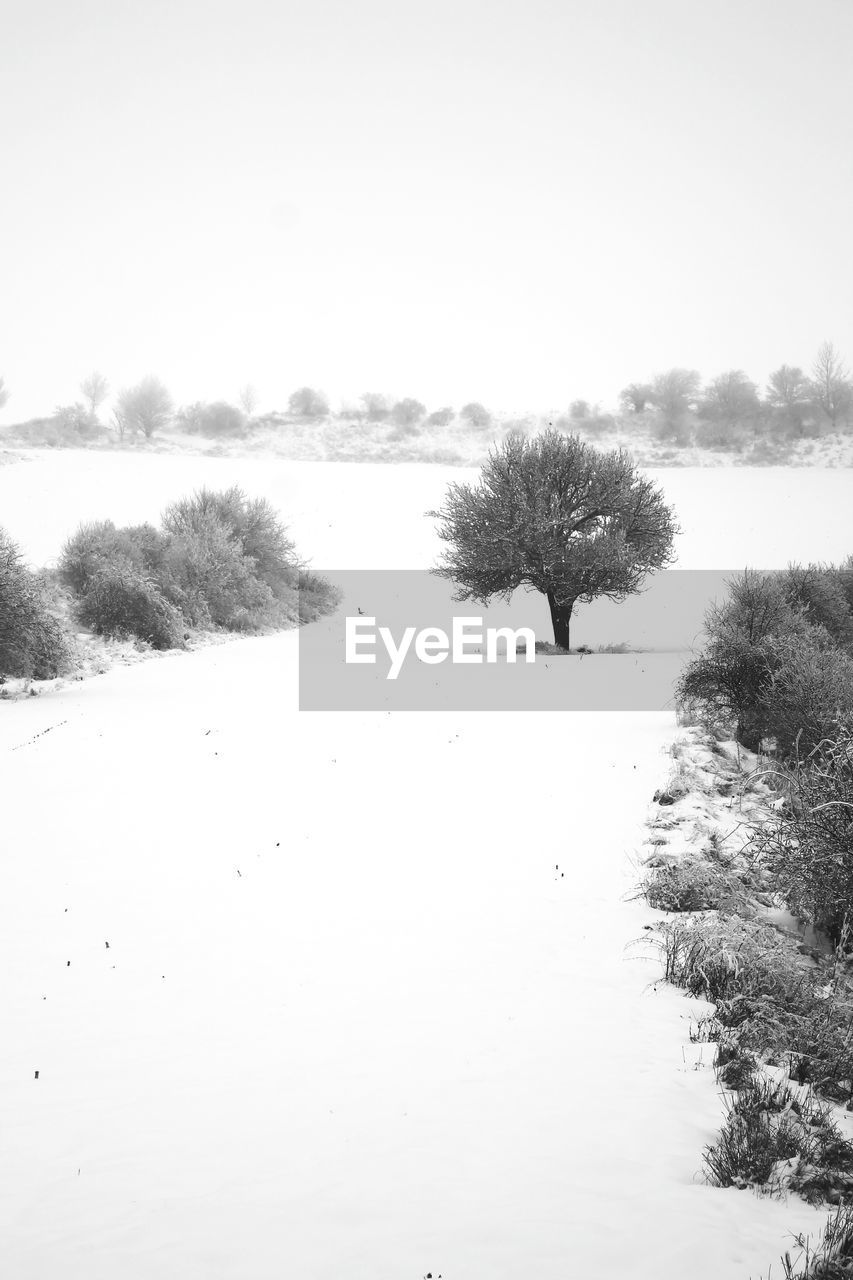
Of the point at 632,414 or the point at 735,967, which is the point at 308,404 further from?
the point at 735,967

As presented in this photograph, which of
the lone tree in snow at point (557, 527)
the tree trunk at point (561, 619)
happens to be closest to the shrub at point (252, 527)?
the lone tree in snow at point (557, 527)

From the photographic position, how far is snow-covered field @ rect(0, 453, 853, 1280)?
267 centimetres

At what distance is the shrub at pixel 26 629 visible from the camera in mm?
14812

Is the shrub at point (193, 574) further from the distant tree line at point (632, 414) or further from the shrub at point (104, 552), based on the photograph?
the distant tree line at point (632, 414)

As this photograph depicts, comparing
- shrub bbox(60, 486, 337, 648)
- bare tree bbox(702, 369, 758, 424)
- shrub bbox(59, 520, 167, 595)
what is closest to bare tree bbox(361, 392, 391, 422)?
bare tree bbox(702, 369, 758, 424)

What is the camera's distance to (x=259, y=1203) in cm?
281

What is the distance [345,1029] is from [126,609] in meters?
19.5

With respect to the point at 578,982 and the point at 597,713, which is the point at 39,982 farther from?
the point at 597,713

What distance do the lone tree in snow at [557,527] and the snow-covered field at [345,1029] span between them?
11285 millimetres

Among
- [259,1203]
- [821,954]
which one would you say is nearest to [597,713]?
[821,954]

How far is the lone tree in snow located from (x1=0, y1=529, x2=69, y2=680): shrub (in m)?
11.3

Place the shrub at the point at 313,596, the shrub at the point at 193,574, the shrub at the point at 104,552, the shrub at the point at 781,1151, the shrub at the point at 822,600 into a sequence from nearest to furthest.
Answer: the shrub at the point at 781,1151 → the shrub at the point at 822,600 → the shrub at the point at 193,574 → the shrub at the point at 104,552 → the shrub at the point at 313,596

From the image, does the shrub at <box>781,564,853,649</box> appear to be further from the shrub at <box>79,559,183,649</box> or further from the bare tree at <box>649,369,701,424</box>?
the bare tree at <box>649,369,701,424</box>

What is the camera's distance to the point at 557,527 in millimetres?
21438
